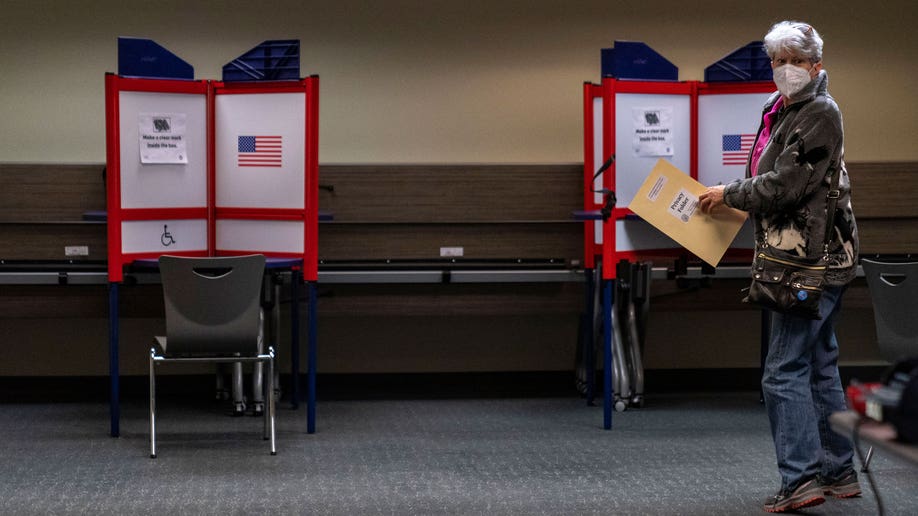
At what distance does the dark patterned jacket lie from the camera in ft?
11.4

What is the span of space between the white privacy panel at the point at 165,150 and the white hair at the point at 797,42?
2904mm

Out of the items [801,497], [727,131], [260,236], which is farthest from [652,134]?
[801,497]

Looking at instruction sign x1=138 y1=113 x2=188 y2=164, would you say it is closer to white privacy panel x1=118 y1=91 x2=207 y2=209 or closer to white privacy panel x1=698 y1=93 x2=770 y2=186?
white privacy panel x1=118 y1=91 x2=207 y2=209

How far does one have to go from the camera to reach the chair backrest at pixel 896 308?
4.20m

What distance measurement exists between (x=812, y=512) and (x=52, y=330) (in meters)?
4.54

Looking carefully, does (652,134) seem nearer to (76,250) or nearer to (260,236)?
(260,236)

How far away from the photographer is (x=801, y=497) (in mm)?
3654

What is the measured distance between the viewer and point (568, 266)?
20.0 feet

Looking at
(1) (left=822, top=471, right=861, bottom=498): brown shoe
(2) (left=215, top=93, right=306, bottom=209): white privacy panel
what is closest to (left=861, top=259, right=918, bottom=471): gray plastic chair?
(1) (left=822, top=471, right=861, bottom=498): brown shoe

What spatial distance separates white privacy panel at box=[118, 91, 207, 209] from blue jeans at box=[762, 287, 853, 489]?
2982 millimetres

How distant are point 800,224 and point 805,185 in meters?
0.14

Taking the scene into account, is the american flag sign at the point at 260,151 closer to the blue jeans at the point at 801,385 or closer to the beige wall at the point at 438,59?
the beige wall at the point at 438,59

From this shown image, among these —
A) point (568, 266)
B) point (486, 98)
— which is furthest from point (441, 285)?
point (486, 98)

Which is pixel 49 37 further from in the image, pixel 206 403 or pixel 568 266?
pixel 568 266
